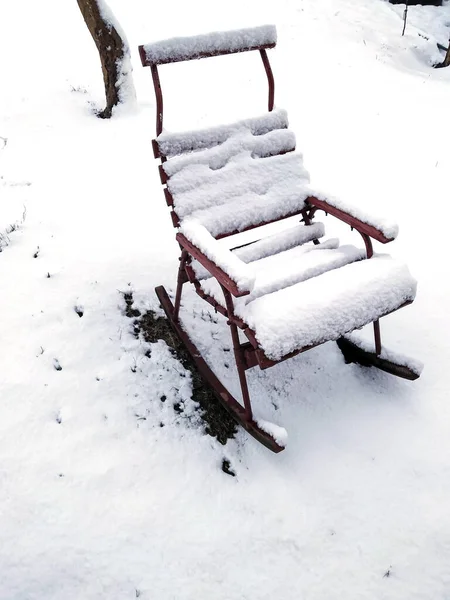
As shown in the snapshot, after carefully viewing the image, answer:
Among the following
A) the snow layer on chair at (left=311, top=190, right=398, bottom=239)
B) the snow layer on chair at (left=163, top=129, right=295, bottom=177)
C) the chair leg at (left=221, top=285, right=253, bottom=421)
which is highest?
the snow layer on chair at (left=163, top=129, right=295, bottom=177)

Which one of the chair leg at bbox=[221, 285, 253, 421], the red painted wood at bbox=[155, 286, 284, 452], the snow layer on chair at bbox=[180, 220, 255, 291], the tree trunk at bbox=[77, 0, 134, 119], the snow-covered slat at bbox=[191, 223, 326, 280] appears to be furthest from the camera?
the tree trunk at bbox=[77, 0, 134, 119]

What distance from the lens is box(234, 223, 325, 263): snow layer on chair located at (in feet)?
9.77

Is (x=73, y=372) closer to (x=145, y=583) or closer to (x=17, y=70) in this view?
(x=145, y=583)

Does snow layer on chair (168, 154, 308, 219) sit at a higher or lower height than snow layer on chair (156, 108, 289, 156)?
lower

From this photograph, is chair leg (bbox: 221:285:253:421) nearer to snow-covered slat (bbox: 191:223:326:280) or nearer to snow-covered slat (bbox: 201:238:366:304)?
snow-covered slat (bbox: 201:238:366:304)

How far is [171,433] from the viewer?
2.69m

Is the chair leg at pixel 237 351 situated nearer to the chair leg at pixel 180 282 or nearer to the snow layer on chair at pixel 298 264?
the snow layer on chair at pixel 298 264

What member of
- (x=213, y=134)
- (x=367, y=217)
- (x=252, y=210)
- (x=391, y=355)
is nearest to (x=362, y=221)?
(x=367, y=217)

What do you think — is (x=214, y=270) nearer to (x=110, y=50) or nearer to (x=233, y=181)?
(x=233, y=181)

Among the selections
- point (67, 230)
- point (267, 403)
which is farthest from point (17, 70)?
point (267, 403)

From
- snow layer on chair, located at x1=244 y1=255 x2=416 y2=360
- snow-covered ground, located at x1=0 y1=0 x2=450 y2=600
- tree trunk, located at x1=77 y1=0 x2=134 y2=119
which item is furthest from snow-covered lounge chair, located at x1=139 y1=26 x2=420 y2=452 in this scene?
tree trunk, located at x1=77 y1=0 x2=134 y2=119

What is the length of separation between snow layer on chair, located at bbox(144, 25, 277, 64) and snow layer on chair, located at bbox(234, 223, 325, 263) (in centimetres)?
110

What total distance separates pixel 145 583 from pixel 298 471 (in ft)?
2.94

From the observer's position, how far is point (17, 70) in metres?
7.17
